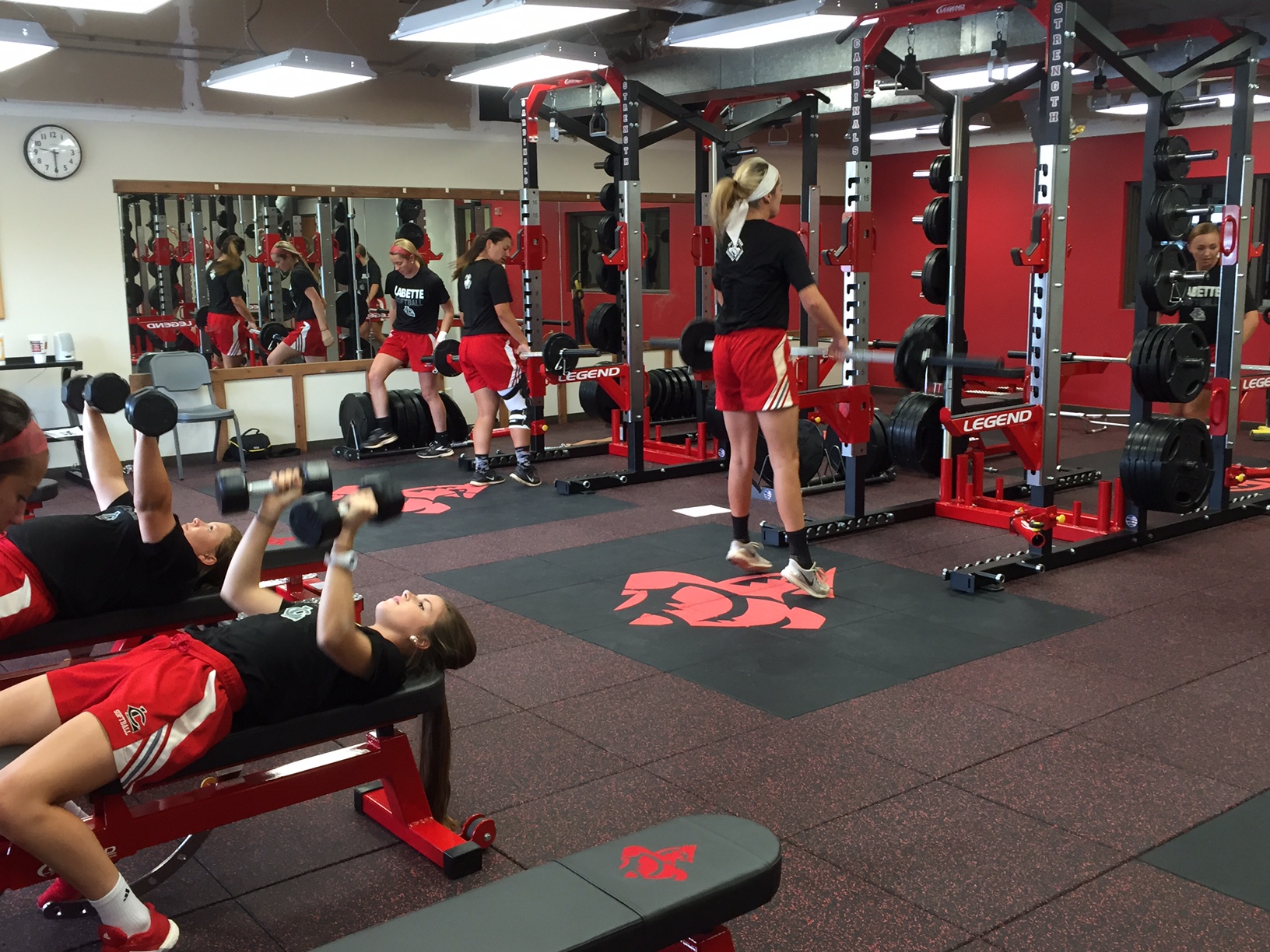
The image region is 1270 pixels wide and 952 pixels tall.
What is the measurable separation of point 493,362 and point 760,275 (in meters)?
2.36

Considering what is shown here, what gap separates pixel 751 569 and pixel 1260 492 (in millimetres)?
2732

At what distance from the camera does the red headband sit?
6.79 feet

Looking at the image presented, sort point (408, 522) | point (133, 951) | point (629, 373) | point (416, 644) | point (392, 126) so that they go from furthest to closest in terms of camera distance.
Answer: point (392, 126) < point (629, 373) < point (408, 522) < point (416, 644) < point (133, 951)

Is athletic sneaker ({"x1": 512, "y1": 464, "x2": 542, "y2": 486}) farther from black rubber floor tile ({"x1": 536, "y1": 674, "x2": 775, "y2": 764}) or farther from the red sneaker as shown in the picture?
the red sneaker

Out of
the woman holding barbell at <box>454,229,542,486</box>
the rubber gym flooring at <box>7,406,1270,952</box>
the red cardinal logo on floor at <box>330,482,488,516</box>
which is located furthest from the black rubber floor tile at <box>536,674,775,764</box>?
the woman holding barbell at <box>454,229,542,486</box>

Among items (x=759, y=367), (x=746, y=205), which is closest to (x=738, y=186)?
(x=746, y=205)

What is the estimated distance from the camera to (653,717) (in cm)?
287

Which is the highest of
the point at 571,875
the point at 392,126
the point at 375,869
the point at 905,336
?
the point at 392,126

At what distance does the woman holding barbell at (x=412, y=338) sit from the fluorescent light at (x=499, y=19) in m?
1.79

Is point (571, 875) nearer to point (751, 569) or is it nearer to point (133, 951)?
point (133, 951)

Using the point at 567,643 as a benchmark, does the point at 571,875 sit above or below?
above

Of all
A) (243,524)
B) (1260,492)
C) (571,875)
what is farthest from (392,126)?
(571,875)

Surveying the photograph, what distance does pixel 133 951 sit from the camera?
1788 mm

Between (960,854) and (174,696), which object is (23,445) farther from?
(960,854)
